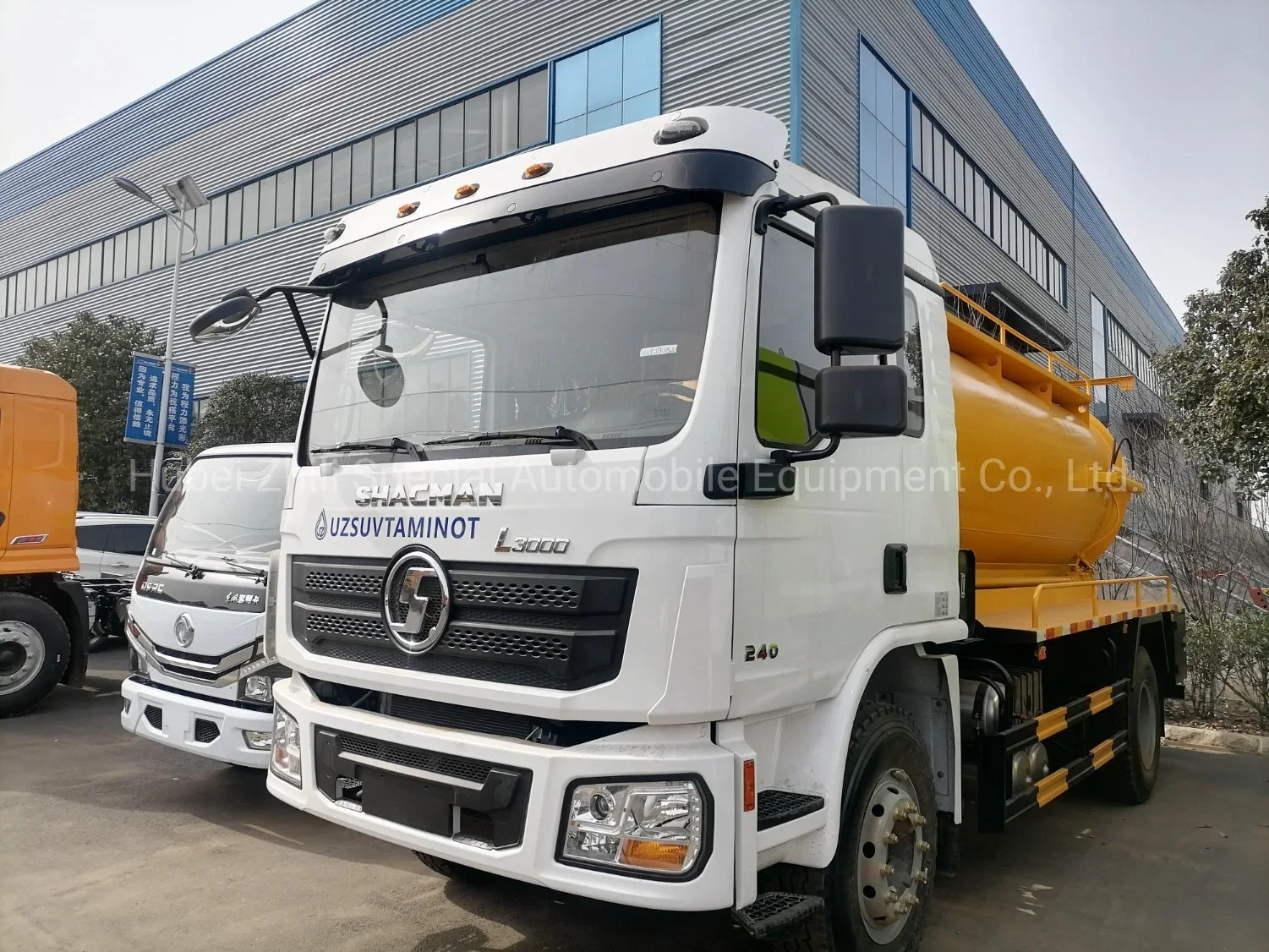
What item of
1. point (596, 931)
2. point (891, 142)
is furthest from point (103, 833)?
point (891, 142)

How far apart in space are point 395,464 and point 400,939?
6.39ft

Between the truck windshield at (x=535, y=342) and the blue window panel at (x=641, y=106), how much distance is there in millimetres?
14255

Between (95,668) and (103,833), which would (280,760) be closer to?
(103,833)

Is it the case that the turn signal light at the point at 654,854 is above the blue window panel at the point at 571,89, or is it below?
below

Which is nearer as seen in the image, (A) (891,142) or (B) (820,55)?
(B) (820,55)

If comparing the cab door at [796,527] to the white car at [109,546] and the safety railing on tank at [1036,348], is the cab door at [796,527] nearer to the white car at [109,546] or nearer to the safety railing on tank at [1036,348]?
the safety railing on tank at [1036,348]

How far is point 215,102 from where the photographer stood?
26203mm

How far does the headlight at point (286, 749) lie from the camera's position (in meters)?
3.28

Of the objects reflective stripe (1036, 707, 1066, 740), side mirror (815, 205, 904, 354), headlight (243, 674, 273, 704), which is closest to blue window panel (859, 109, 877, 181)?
reflective stripe (1036, 707, 1066, 740)

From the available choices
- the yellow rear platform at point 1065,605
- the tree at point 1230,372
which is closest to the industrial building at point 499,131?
the tree at point 1230,372

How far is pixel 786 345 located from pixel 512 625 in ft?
4.03

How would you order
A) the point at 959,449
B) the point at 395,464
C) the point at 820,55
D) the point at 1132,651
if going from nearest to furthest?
the point at 395,464, the point at 959,449, the point at 1132,651, the point at 820,55

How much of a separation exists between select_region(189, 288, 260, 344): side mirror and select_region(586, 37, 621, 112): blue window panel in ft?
47.7

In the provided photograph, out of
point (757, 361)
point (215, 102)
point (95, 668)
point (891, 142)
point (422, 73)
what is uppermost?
point (215, 102)
